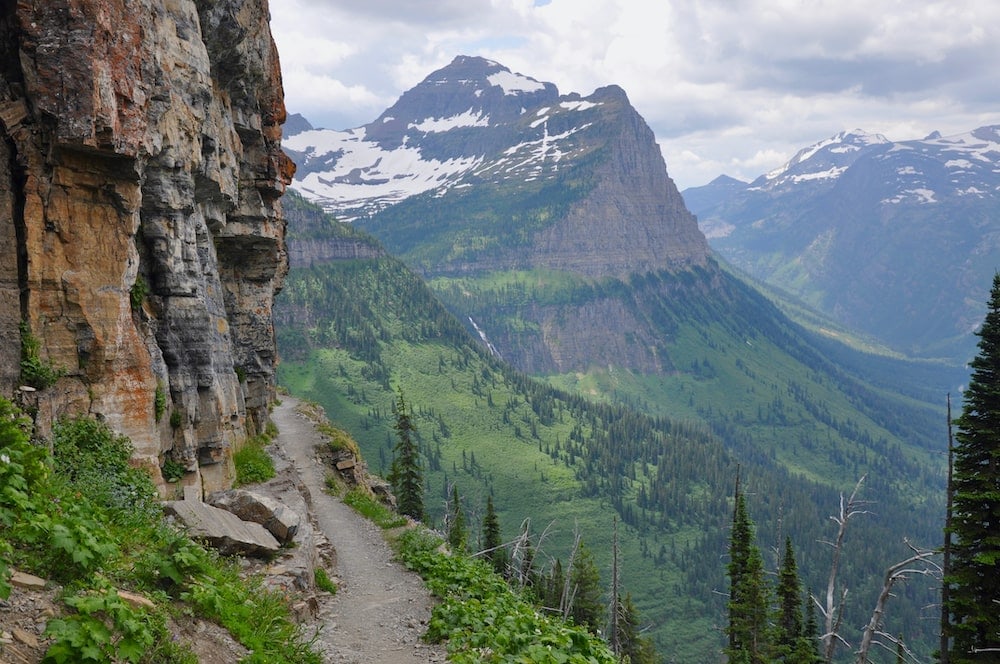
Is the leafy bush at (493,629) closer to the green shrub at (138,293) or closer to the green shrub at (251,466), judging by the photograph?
the green shrub at (251,466)

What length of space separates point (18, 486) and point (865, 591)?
680ft

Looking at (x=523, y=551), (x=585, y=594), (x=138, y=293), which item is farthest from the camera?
(x=585, y=594)

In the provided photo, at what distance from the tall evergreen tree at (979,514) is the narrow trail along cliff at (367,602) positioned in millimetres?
17497

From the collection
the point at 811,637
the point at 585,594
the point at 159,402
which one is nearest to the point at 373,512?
the point at 159,402

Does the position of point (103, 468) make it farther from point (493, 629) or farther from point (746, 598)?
point (746, 598)

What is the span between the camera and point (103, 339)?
657 inches

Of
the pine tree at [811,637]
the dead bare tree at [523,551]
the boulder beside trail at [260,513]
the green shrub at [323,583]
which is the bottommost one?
the pine tree at [811,637]

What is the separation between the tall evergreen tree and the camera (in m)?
21.2

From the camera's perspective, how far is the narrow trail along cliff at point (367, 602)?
50.4 ft

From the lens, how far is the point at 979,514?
21.9 m

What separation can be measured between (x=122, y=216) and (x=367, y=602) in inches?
499

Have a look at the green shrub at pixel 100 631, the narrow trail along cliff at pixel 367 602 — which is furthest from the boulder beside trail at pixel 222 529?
the green shrub at pixel 100 631

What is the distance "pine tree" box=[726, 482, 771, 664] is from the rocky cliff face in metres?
33.1

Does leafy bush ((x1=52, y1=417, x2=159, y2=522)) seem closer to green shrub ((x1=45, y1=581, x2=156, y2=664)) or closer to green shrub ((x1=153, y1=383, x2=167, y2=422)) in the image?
green shrub ((x1=153, y1=383, x2=167, y2=422))
